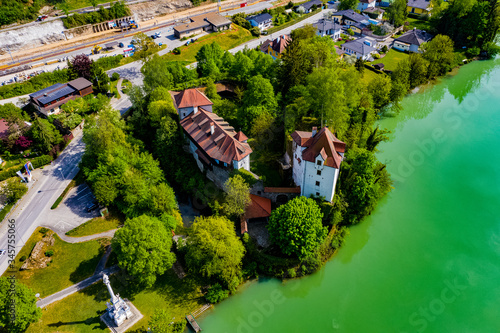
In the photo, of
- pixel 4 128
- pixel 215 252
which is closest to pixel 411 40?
pixel 215 252

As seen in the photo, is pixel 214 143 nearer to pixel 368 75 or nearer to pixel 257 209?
pixel 257 209

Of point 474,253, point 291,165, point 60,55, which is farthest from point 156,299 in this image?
point 60,55

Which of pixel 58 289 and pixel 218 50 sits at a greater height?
pixel 218 50

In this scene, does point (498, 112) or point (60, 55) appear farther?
point (60, 55)

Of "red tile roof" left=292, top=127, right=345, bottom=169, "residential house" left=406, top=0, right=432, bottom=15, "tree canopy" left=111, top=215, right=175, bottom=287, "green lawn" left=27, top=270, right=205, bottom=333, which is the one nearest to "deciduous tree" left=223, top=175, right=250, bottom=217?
"red tile roof" left=292, top=127, right=345, bottom=169

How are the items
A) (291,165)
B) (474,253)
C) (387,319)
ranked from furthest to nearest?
(291,165), (474,253), (387,319)

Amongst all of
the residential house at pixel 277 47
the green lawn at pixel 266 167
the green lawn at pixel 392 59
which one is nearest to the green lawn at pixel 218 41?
the residential house at pixel 277 47

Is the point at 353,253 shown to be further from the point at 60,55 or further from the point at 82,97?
the point at 60,55

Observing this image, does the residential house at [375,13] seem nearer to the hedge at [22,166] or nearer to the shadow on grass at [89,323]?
the hedge at [22,166]
